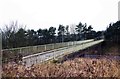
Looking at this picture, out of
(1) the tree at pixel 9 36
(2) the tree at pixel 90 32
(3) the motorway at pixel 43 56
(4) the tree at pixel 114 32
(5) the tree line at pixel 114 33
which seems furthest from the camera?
(2) the tree at pixel 90 32

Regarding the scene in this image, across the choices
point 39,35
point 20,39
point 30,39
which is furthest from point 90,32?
point 20,39

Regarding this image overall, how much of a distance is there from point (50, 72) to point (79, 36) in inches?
4393

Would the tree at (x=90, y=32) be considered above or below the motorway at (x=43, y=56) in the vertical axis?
above

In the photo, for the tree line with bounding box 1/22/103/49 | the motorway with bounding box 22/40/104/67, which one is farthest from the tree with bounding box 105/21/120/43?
the motorway with bounding box 22/40/104/67

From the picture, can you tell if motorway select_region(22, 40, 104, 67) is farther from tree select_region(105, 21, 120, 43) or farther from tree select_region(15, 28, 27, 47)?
tree select_region(105, 21, 120, 43)

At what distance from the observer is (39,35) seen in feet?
313

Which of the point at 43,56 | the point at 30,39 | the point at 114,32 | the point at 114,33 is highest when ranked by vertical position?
the point at 114,32

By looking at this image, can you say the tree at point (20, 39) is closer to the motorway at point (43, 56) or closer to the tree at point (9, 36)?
the tree at point (9, 36)

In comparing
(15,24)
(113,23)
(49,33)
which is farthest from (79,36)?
(15,24)

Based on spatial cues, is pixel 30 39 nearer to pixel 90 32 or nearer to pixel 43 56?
pixel 43 56

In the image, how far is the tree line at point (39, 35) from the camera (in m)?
53.6

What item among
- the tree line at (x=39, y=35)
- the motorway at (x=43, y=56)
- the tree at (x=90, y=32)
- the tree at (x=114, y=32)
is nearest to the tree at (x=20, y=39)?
the tree line at (x=39, y=35)

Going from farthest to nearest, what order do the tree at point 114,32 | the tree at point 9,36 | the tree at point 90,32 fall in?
the tree at point 90,32, the tree at point 114,32, the tree at point 9,36

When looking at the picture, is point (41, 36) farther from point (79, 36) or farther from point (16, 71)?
point (16, 71)
